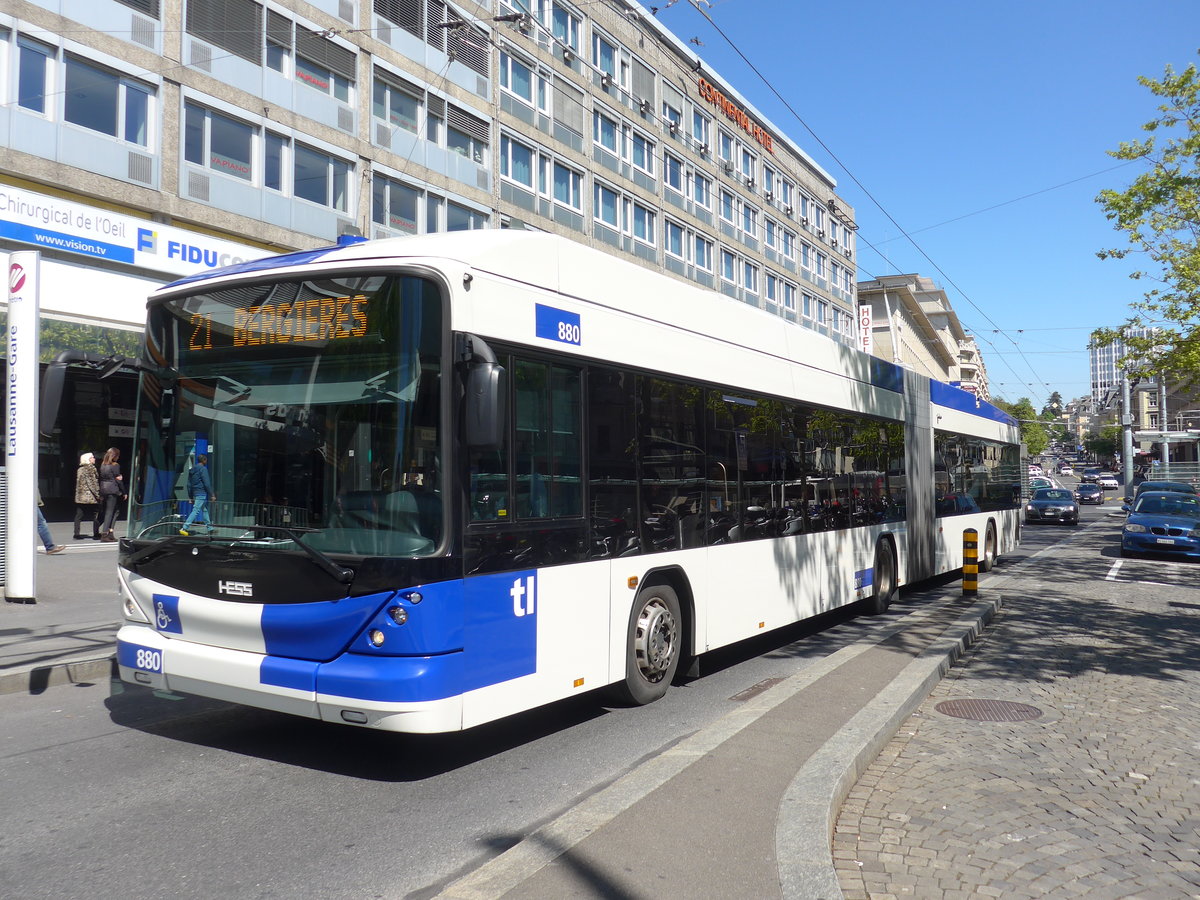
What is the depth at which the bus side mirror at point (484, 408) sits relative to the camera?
4852 millimetres

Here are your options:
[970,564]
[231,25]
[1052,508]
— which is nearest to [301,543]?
[970,564]

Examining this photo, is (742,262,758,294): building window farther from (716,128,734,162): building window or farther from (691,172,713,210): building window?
(716,128,734,162): building window

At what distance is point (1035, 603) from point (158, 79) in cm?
1881

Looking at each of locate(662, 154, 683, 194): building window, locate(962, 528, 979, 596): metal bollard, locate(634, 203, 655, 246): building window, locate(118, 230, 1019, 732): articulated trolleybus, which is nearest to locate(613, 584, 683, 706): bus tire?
locate(118, 230, 1019, 732): articulated trolleybus

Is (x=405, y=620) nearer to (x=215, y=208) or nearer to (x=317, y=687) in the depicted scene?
(x=317, y=687)

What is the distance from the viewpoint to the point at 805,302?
53.1m

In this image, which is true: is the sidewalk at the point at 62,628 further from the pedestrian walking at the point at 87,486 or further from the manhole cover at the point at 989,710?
the manhole cover at the point at 989,710

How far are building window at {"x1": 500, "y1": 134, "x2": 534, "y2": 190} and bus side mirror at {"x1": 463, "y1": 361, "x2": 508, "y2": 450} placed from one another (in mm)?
25648

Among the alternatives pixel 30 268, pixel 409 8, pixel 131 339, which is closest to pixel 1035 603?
pixel 30 268

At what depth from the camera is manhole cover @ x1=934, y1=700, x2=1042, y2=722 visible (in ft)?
22.6

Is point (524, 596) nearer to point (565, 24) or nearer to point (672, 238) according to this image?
point (565, 24)

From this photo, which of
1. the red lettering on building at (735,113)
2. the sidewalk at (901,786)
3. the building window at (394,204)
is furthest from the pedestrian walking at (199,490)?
the red lettering on building at (735,113)

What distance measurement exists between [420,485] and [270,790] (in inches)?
69.3

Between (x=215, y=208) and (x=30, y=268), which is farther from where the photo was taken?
(x=215, y=208)
